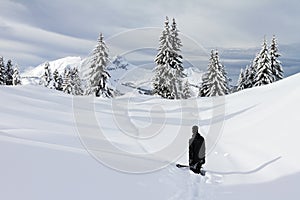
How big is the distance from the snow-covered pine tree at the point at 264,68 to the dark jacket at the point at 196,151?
1351 inches

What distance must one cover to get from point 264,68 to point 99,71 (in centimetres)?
2195

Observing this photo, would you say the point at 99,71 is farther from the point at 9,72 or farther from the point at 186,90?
the point at 9,72

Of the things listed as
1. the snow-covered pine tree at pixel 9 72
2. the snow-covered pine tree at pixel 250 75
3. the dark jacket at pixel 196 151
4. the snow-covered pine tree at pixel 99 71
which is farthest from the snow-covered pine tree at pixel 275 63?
the snow-covered pine tree at pixel 9 72

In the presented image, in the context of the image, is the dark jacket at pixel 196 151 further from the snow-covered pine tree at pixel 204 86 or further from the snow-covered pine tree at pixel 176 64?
the snow-covered pine tree at pixel 204 86

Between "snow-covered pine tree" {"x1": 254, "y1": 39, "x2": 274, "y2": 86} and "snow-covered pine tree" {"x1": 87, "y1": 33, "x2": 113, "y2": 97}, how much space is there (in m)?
20.6

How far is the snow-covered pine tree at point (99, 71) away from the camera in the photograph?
39.3 meters

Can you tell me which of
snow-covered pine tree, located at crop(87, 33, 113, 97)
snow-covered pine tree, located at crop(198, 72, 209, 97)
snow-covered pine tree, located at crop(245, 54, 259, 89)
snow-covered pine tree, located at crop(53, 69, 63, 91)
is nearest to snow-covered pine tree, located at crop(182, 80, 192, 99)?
snow-covered pine tree, located at crop(198, 72, 209, 97)

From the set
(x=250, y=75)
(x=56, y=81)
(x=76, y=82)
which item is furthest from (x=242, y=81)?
(x=56, y=81)

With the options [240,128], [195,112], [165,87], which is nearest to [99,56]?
[165,87]

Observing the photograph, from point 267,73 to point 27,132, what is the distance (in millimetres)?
38413

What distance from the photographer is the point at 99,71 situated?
39.3 m

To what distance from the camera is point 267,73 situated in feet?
138

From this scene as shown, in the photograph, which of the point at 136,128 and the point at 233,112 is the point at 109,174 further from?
the point at 233,112

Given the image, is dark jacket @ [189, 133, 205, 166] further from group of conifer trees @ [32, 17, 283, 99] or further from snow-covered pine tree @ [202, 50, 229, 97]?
snow-covered pine tree @ [202, 50, 229, 97]
